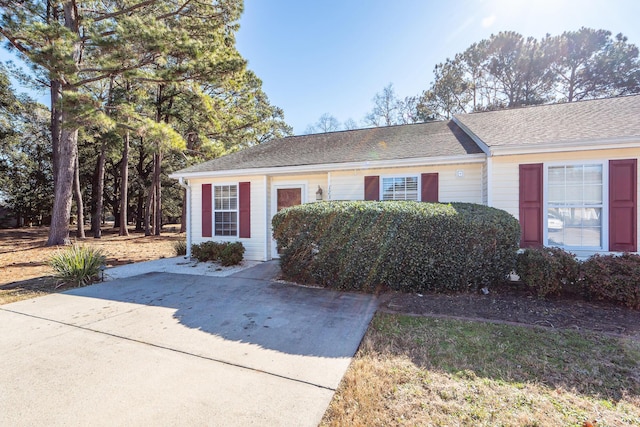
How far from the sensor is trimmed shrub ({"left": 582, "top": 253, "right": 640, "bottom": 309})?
13.7 feet

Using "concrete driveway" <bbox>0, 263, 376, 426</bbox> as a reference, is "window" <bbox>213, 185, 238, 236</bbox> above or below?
above

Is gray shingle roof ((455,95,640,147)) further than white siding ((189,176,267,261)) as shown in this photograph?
No

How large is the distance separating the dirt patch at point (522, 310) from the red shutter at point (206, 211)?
6.17 m

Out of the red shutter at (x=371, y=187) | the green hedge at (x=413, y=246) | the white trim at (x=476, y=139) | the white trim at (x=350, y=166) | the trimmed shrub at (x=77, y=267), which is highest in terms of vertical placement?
the white trim at (x=476, y=139)

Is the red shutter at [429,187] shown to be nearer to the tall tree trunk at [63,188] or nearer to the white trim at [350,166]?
the white trim at [350,166]

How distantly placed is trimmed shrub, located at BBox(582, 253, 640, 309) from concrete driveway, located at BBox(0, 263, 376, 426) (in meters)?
3.38

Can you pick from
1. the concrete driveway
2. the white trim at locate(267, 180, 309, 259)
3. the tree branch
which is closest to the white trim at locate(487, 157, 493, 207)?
the concrete driveway

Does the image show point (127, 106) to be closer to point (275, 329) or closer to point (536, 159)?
point (275, 329)

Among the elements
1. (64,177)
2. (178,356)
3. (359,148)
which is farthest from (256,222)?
(64,177)

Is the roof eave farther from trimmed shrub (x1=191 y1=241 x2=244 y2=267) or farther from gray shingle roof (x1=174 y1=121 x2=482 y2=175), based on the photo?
trimmed shrub (x1=191 y1=241 x2=244 y2=267)

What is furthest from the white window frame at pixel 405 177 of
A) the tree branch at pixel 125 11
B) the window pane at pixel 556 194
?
the tree branch at pixel 125 11

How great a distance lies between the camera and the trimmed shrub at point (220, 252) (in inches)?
307

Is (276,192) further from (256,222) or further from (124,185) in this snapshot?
(124,185)

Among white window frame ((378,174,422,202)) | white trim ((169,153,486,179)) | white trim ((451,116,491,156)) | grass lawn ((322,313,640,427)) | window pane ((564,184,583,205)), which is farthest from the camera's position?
white window frame ((378,174,422,202))
